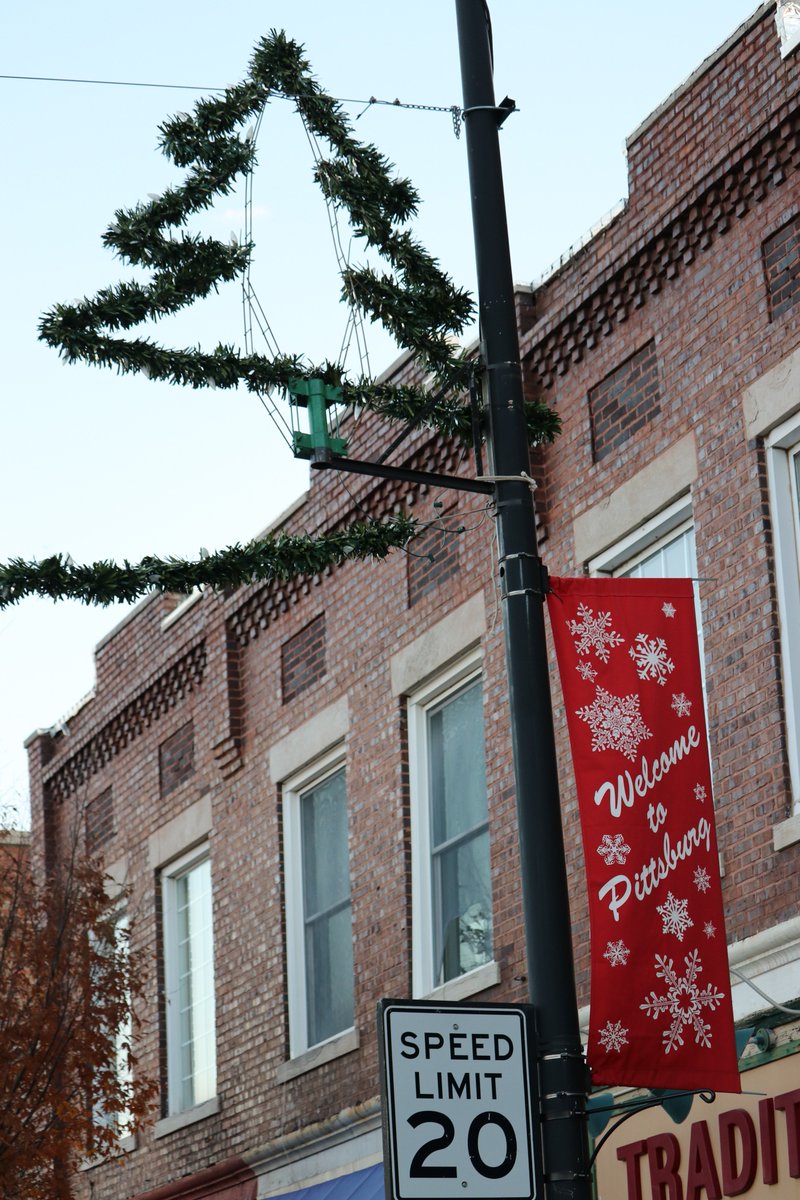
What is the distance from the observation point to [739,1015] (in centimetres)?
1066

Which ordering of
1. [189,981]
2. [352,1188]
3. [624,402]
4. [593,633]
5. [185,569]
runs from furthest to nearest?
1. [189,981]
2. [352,1188]
3. [624,402]
4. [185,569]
5. [593,633]

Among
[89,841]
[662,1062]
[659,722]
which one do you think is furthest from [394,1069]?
[89,841]

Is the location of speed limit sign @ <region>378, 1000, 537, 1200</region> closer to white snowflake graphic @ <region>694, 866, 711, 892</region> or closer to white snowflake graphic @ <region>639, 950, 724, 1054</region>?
white snowflake graphic @ <region>639, 950, 724, 1054</region>

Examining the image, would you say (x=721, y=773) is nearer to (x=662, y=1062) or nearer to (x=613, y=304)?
(x=613, y=304)

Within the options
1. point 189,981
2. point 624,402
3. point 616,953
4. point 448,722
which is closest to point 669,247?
point 624,402

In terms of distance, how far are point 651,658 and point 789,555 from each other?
3714mm

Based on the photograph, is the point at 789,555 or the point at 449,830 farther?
the point at 449,830

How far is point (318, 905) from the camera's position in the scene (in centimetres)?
1625

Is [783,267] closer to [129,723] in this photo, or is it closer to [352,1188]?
[352,1188]

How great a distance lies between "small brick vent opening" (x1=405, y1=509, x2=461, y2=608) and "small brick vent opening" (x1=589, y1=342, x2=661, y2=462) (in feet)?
5.77

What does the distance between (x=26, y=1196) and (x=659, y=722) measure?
401 inches

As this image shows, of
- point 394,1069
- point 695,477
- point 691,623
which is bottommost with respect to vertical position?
point 394,1069

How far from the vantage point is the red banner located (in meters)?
6.92

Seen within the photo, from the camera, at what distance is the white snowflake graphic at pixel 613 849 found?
23.4 ft
